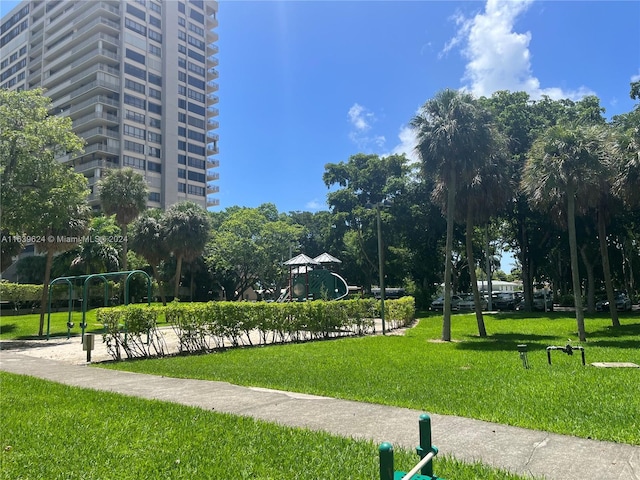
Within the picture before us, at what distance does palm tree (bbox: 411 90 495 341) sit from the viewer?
59.3 feet

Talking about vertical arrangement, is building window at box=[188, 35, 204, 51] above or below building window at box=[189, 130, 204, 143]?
above

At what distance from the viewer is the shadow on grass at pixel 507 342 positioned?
1566cm

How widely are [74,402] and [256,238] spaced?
40.1m

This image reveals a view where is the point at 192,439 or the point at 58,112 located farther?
the point at 58,112

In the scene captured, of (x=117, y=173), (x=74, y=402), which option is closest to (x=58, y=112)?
(x=117, y=173)

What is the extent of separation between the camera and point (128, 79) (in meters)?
71.6

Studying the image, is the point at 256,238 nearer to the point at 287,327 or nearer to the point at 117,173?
the point at 117,173

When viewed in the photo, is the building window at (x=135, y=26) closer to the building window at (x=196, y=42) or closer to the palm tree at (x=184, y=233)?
the building window at (x=196, y=42)

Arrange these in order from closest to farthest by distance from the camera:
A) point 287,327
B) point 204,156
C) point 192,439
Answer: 1. point 192,439
2. point 287,327
3. point 204,156

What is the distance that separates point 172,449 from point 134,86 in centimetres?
7684

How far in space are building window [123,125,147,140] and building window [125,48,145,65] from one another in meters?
10.9

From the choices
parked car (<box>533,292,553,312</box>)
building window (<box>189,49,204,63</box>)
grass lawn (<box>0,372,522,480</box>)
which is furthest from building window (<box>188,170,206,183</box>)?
grass lawn (<box>0,372,522,480</box>)

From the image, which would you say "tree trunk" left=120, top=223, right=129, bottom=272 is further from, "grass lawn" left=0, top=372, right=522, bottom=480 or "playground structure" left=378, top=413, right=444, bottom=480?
"playground structure" left=378, top=413, right=444, bottom=480

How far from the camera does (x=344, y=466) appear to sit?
4.54m
